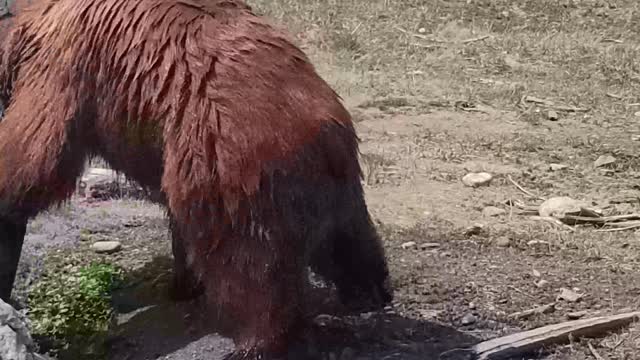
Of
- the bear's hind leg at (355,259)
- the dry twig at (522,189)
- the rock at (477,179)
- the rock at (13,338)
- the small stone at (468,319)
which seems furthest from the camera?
the rock at (477,179)

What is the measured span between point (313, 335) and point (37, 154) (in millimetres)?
1407

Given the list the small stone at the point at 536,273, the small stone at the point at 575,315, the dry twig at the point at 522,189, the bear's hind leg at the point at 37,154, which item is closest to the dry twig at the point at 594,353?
the small stone at the point at 575,315

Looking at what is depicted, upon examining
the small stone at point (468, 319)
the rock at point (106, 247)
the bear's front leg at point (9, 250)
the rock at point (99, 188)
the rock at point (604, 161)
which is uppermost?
the bear's front leg at point (9, 250)

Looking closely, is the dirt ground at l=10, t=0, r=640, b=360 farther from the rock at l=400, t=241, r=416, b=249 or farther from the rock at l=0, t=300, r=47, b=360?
the rock at l=0, t=300, r=47, b=360

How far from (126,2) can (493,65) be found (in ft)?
17.0

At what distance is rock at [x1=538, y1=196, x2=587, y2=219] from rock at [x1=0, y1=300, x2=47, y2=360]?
3.16 m

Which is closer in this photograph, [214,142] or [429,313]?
[214,142]

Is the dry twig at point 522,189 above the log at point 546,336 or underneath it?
underneath

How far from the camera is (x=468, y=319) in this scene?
5203mm

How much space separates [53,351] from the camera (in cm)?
531

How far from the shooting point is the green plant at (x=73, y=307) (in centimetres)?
532

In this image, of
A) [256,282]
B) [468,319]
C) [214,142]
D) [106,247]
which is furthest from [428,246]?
[214,142]

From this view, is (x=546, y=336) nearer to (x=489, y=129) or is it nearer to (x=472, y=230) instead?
(x=472, y=230)

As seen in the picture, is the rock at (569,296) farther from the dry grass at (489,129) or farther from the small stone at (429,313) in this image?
the small stone at (429,313)
